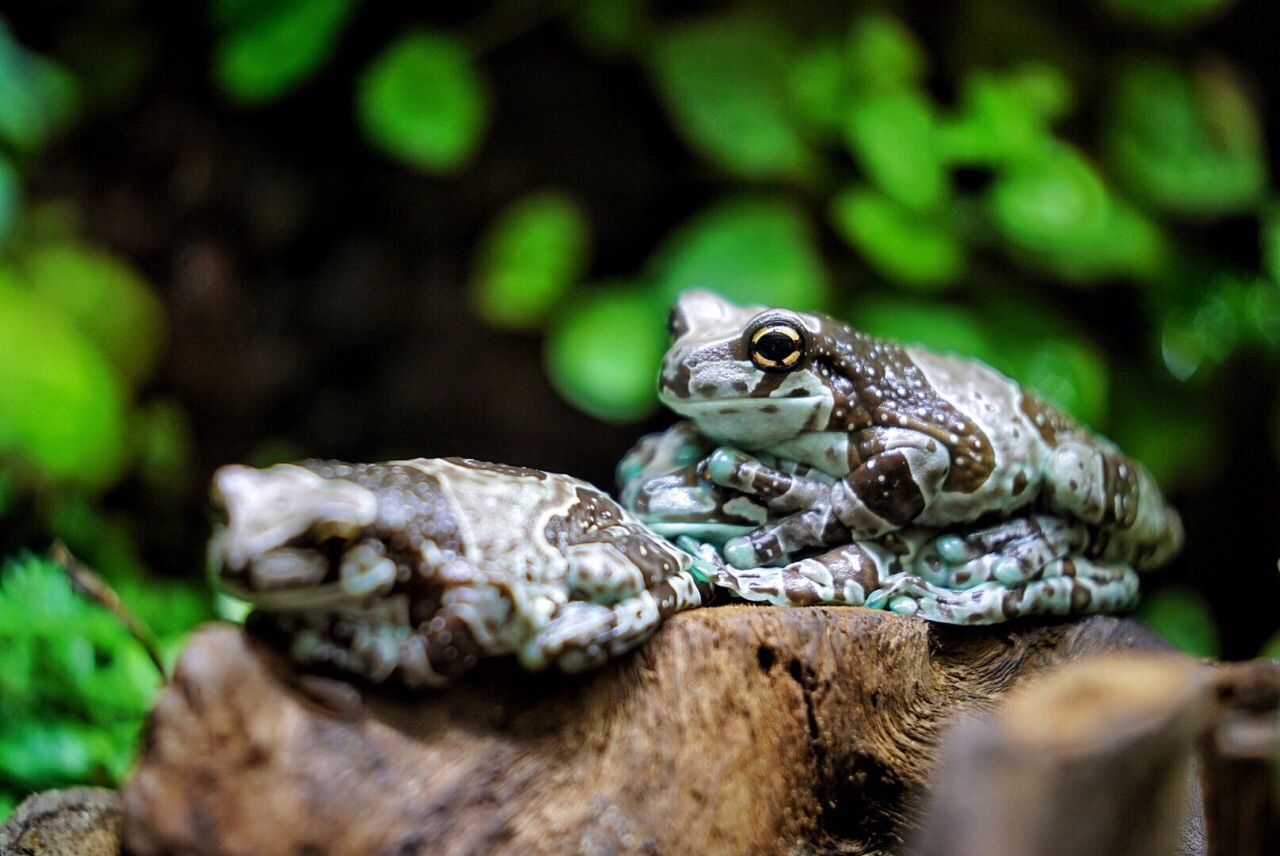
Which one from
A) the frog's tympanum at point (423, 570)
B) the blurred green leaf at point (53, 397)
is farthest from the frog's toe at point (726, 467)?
the blurred green leaf at point (53, 397)

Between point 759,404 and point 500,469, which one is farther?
point 759,404

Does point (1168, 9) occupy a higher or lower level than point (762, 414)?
higher

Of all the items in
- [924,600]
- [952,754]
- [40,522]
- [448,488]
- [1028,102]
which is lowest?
[40,522]

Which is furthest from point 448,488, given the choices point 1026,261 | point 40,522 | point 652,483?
point 1026,261

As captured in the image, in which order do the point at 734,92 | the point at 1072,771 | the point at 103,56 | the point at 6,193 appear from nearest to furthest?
the point at 1072,771
the point at 6,193
the point at 734,92
the point at 103,56

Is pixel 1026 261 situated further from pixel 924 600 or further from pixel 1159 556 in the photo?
pixel 924 600

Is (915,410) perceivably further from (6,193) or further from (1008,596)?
(6,193)

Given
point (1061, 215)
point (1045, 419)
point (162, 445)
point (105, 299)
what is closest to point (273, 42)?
point (105, 299)
